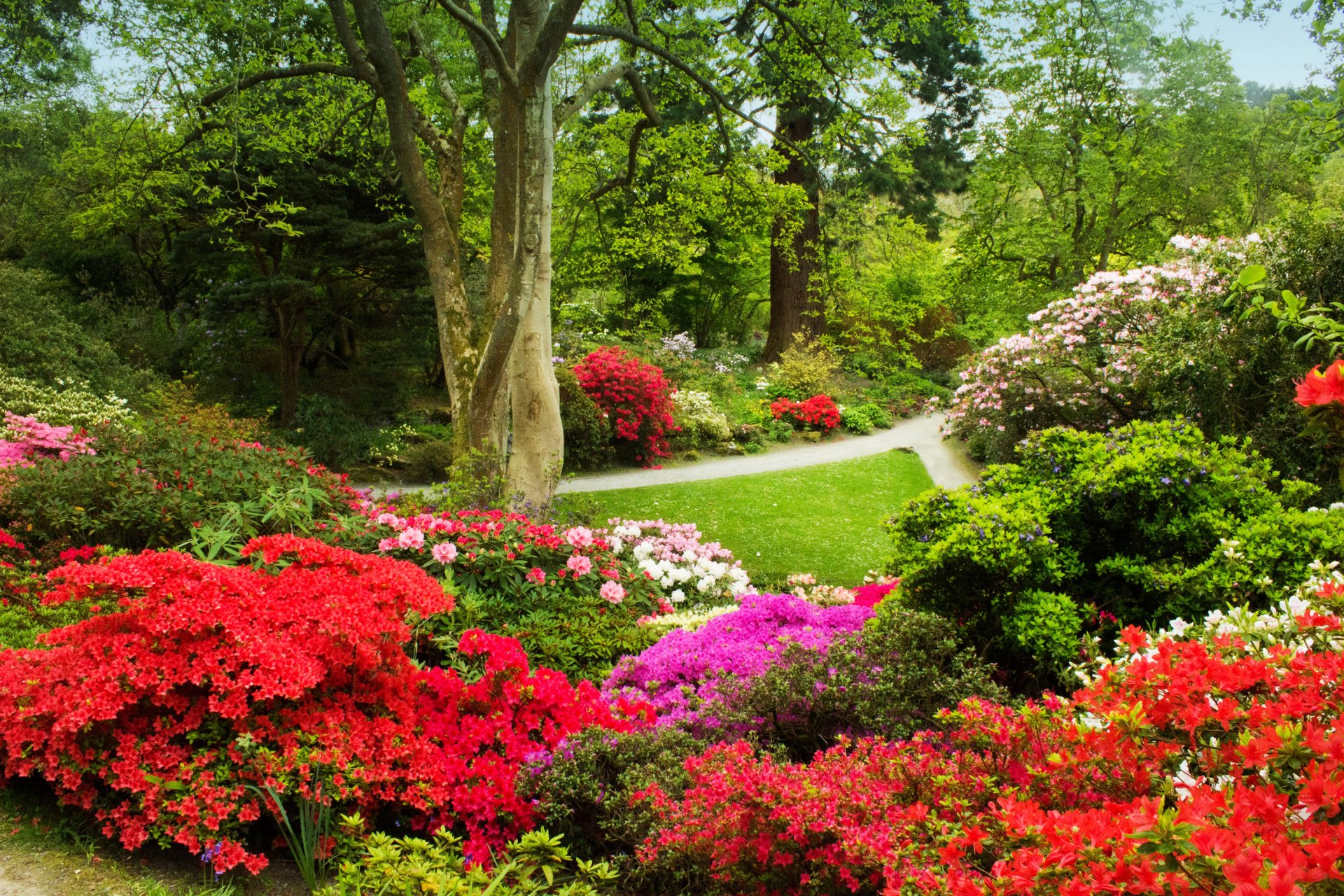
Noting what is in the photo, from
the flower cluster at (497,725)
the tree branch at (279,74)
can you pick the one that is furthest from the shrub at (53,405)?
the flower cluster at (497,725)

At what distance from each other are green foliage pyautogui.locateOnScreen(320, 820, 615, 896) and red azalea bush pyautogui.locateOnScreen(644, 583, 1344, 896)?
34cm

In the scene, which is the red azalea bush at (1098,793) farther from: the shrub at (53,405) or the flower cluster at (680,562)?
the shrub at (53,405)

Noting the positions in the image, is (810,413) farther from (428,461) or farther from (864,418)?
(428,461)

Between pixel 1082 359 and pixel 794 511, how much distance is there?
13.1ft

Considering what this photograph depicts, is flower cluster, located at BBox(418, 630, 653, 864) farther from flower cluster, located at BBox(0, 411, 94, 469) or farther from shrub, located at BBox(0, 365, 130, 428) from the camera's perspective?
shrub, located at BBox(0, 365, 130, 428)

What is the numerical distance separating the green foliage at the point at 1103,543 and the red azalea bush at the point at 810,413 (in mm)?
11635

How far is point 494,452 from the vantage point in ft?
22.7

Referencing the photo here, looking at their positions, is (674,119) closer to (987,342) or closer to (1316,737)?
(987,342)

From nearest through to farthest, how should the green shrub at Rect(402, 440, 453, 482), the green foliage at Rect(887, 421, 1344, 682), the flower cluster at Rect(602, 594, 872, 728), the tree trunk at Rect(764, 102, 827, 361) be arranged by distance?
the flower cluster at Rect(602, 594, 872, 728)
the green foliage at Rect(887, 421, 1344, 682)
the green shrub at Rect(402, 440, 453, 482)
the tree trunk at Rect(764, 102, 827, 361)

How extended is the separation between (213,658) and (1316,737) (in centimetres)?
296

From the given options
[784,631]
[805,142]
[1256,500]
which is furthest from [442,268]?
[1256,500]

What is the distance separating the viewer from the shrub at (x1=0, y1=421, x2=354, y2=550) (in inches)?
195

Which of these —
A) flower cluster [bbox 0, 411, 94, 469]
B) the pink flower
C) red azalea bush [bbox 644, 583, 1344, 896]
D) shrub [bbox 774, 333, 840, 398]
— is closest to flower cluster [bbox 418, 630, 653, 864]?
red azalea bush [bbox 644, 583, 1344, 896]

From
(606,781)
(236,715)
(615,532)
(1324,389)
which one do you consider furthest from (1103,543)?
(236,715)
